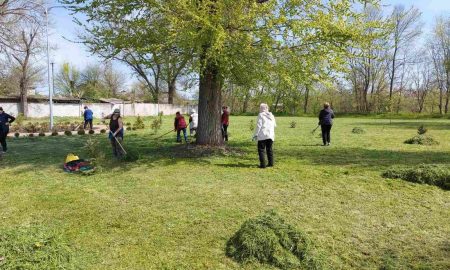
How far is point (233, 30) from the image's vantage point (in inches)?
368

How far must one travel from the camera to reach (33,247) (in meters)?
3.96

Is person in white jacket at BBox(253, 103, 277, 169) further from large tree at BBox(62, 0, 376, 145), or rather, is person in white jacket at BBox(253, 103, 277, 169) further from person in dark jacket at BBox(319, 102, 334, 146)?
person in dark jacket at BBox(319, 102, 334, 146)

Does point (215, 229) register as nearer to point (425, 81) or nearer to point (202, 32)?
point (202, 32)

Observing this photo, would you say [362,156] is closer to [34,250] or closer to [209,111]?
[209,111]

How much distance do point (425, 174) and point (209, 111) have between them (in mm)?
6118

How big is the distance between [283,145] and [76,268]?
418 inches

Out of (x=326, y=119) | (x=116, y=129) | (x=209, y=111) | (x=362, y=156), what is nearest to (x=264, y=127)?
(x=209, y=111)

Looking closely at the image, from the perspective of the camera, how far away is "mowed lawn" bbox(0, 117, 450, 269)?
4.48m

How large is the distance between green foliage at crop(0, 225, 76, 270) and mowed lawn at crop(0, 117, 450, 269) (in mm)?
76

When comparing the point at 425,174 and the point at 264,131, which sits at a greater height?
the point at 264,131

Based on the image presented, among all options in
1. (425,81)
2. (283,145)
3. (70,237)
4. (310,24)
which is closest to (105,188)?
(70,237)

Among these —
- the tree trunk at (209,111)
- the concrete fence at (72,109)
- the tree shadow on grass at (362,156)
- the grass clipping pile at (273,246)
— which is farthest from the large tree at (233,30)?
the concrete fence at (72,109)

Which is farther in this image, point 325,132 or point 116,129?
point 325,132

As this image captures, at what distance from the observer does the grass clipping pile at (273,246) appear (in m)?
4.24
